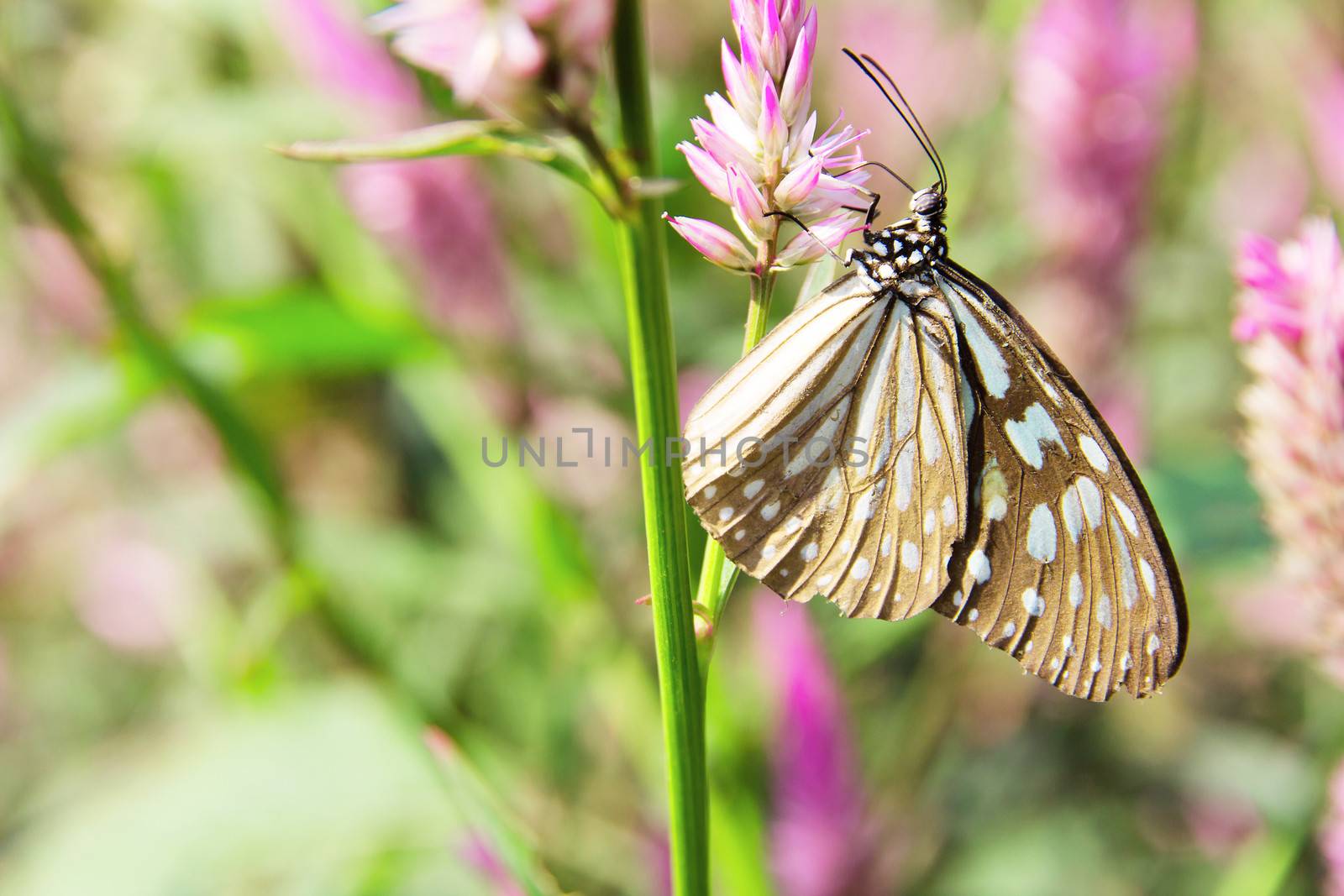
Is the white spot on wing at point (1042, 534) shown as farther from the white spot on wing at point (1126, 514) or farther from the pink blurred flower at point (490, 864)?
the pink blurred flower at point (490, 864)

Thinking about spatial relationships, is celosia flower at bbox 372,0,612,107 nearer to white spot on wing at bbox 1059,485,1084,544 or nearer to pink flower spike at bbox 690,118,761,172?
pink flower spike at bbox 690,118,761,172

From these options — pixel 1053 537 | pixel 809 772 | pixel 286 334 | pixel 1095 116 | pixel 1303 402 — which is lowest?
pixel 809 772

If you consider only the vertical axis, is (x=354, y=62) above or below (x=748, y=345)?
above

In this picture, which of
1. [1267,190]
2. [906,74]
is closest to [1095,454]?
[906,74]

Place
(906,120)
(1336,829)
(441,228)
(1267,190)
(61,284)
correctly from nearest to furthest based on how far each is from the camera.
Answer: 1. (906,120)
2. (1336,829)
3. (441,228)
4. (61,284)
5. (1267,190)

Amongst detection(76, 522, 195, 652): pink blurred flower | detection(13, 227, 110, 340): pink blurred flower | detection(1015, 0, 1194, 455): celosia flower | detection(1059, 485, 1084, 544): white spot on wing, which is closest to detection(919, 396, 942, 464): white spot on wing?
detection(1059, 485, 1084, 544): white spot on wing

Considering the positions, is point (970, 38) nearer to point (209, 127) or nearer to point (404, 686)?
point (209, 127)

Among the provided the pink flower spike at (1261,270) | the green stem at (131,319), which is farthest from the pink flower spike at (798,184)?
the green stem at (131,319)

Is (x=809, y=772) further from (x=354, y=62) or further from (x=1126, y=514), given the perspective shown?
(x=354, y=62)
